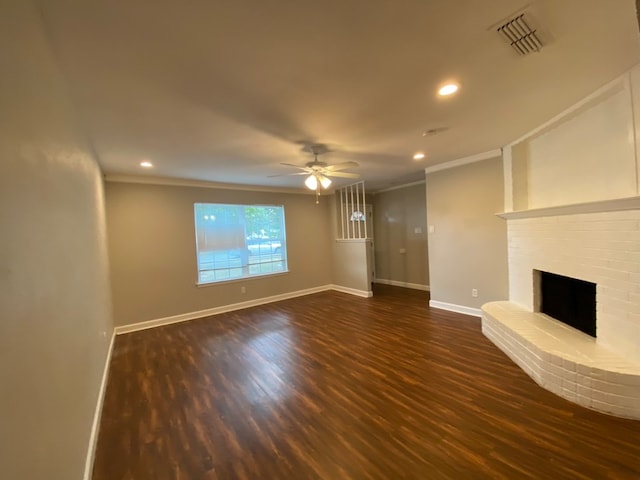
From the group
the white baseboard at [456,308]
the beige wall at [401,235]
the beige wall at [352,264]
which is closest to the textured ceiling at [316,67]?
the white baseboard at [456,308]

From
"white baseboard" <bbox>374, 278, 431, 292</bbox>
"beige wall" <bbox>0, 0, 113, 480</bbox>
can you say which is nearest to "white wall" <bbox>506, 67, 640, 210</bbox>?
"white baseboard" <bbox>374, 278, 431, 292</bbox>

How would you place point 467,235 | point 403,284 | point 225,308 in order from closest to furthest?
point 467,235, point 225,308, point 403,284

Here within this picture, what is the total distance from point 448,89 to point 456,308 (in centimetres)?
361

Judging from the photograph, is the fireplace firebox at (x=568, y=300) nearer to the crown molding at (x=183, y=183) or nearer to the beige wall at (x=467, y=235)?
the beige wall at (x=467, y=235)

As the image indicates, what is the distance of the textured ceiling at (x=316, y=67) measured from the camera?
1.37 meters

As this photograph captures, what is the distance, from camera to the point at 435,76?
6.42 feet

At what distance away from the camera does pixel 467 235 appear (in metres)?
4.39

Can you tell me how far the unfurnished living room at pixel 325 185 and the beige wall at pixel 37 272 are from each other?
15 mm

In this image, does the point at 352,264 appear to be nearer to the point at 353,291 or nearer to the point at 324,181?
the point at 353,291

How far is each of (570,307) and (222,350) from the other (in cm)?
404

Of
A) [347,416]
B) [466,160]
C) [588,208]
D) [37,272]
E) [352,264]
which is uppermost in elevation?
[466,160]

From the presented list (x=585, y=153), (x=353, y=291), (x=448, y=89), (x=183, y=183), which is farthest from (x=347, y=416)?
(x=183, y=183)

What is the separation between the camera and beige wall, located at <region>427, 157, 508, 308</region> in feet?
13.4

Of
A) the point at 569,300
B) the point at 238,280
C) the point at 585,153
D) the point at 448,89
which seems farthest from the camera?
the point at 238,280
